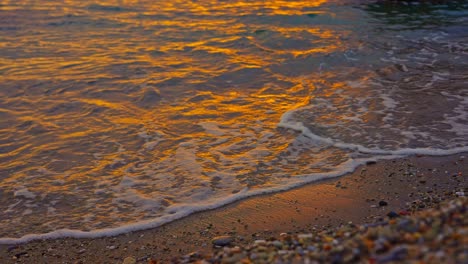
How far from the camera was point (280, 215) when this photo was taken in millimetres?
4723

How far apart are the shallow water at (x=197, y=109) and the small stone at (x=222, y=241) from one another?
1.96ft

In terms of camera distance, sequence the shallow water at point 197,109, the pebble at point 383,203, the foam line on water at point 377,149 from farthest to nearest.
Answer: the foam line on water at point 377,149 < the shallow water at point 197,109 < the pebble at point 383,203

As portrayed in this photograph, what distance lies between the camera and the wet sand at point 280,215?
4.31m

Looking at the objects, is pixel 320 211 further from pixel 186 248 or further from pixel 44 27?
pixel 44 27

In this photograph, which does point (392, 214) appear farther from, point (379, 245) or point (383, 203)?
point (379, 245)

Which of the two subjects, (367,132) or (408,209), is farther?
(367,132)

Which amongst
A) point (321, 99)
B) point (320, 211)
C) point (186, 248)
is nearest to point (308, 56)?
point (321, 99)

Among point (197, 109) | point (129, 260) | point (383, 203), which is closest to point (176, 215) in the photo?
point (129, 260)

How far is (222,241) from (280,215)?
0.62 m

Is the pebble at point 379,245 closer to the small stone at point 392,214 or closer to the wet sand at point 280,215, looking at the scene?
the wet sand at point 280,215

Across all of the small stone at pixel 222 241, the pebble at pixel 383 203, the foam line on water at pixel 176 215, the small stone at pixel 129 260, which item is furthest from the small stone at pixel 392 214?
the small stone at pixel 129 260

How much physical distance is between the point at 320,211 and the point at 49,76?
551 centimetres

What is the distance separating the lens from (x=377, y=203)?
15.8 feet

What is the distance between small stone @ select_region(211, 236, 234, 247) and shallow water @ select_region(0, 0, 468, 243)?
1.96ft
